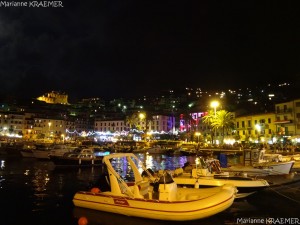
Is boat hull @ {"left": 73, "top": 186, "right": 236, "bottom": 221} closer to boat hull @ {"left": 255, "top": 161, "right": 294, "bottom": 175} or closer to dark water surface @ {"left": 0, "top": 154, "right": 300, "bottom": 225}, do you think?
dark water surface @ {"left": 0, "top": 154, "right": 300, "bottom": 225}

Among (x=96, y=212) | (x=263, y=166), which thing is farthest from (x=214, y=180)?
(x=263, y=166)

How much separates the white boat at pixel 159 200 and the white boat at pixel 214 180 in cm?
217

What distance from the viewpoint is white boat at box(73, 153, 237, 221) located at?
13.8m

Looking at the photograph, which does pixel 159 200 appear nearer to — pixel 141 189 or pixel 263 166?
pixel 141 189

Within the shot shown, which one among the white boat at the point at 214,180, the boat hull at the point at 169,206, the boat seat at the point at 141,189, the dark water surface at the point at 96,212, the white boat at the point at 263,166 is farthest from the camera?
the white boat at the point at 263,166

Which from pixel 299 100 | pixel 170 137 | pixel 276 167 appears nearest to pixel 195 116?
pixel 170 137

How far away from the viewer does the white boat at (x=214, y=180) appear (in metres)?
18.3

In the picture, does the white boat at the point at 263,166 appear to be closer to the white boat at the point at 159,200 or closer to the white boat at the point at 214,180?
the white boat at the point at 214,180

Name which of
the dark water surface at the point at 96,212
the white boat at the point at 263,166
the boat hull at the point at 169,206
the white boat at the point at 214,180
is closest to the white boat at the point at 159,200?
the boat hull at the point at 169,206

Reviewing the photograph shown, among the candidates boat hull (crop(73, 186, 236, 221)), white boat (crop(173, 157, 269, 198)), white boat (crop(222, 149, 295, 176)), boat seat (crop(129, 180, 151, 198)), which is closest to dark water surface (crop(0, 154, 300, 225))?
boat hull (crop(73, 186, 236, 221))

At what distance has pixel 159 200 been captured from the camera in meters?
14.4

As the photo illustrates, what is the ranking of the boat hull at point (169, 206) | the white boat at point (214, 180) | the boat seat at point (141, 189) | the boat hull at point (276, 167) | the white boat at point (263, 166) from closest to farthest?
the boat hull at point (169, 206)
the boat seat at point (141, 189)
the white boat at point (214, 180)
the white boat at point (263, 166)
the boat hull at point (276, 167)

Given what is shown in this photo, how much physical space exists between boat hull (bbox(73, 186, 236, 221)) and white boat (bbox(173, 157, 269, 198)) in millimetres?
2534

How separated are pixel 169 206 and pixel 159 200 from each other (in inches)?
24.3
